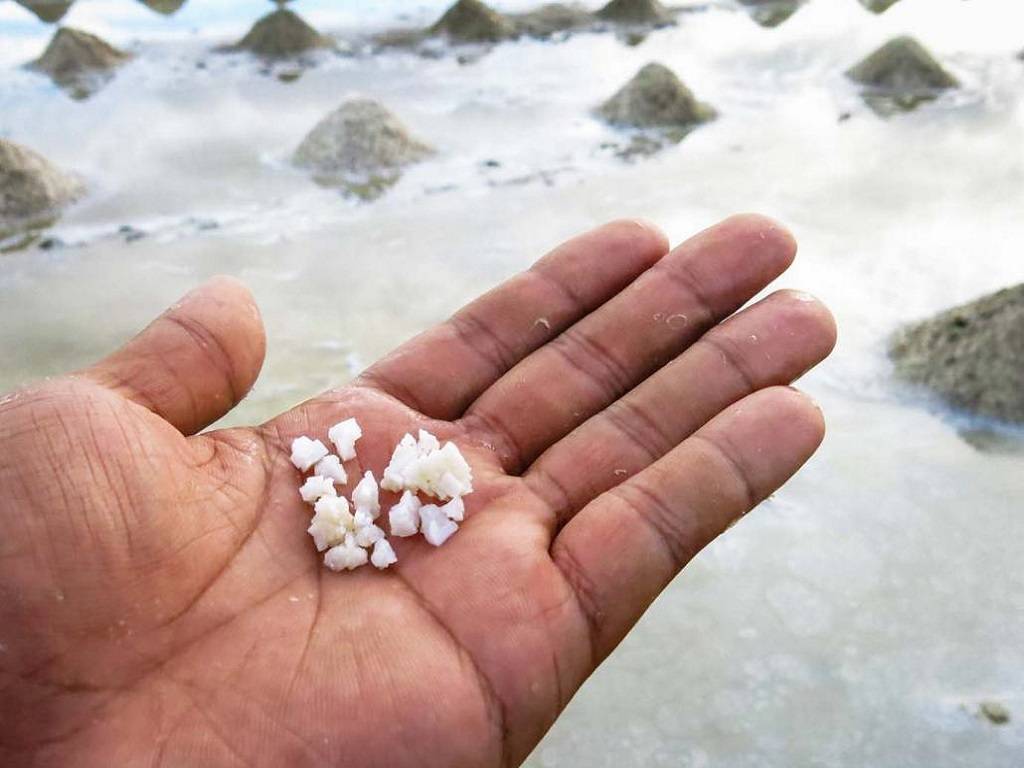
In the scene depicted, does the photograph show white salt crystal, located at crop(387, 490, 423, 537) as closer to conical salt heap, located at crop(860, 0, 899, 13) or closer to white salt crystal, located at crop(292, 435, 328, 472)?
white salt crystal, located at crop(292, 435, 328, 472)

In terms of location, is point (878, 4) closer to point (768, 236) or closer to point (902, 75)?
point (902, 75)

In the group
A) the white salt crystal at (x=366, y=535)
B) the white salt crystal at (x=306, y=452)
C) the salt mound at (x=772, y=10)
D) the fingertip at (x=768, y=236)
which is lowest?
the white salt crystal at (x=366, y=535)

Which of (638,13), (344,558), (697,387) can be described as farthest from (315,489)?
(638,13)

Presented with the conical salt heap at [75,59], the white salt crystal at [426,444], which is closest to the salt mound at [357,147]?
the conical salt heap at [75,59]

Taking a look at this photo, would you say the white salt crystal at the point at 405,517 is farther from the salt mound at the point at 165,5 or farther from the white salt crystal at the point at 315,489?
the salt mound at the point at 165,5

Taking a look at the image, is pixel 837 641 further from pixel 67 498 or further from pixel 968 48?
pixel 968 48

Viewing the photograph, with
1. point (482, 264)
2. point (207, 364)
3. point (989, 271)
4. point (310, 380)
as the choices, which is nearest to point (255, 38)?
point (482, 264)
